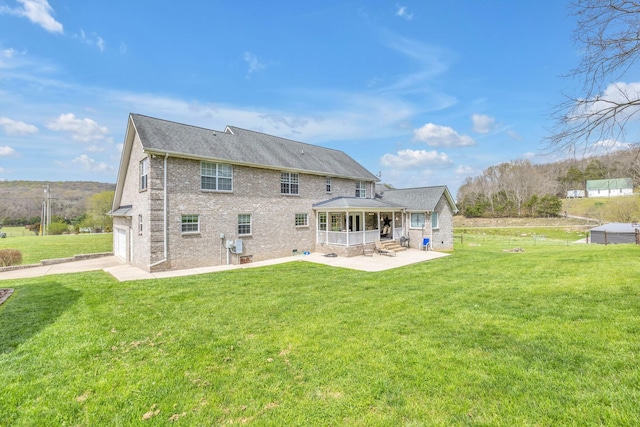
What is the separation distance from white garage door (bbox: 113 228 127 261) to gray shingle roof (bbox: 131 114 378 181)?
7.17 metres

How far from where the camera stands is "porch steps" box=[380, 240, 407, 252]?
19294mm

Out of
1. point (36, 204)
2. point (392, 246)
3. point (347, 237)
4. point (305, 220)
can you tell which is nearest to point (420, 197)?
point (392, 246)

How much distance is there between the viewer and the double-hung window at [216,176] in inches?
576

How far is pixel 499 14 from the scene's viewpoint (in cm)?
961

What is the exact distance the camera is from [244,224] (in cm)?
1608

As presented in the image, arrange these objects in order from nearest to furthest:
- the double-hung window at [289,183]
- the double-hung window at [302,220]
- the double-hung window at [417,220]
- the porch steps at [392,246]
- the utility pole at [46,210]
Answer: the double-hung window at [289,183]
the double-hung window at [302,220]
the porch steps at [392,246]
the double-hung window at [417,220]
the utility pole at [46,210]

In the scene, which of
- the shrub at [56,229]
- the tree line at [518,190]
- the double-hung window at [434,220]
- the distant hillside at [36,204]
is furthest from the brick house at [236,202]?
the distant hillside at [36,204]

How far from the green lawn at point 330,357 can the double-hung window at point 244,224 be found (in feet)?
24.5

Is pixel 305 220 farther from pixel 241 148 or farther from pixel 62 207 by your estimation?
pixel 62 207

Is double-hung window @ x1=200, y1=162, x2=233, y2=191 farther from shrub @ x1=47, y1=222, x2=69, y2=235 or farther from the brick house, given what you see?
shrub @ x1=47, y1=222, x2=69, y2=235

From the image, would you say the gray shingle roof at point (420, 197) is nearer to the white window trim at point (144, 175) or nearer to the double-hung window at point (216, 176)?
the double-hung window at point (216, 176)

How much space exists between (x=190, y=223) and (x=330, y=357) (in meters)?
12.0

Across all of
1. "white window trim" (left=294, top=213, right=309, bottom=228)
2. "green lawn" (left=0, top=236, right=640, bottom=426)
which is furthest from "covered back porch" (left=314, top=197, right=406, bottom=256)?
"green lawn" (left=0, top=236, right=640, bottom=426)

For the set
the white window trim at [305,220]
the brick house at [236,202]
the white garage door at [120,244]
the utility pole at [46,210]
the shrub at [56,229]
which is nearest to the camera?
the brick house at [236,202]
